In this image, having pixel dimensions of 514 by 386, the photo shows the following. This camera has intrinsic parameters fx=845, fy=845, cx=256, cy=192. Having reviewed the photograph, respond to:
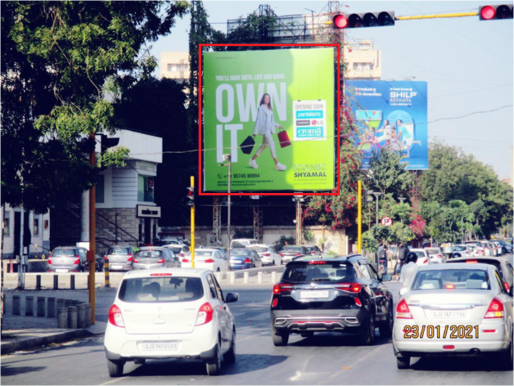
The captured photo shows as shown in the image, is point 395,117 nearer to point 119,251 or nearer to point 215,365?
point 119,251

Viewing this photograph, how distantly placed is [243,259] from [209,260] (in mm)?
8474

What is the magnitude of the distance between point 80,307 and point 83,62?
219 inches

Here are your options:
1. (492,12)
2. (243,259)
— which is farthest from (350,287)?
(243,259)

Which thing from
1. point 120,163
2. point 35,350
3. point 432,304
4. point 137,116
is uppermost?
point 137,116

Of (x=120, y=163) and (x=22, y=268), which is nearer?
(x=120, y=163)

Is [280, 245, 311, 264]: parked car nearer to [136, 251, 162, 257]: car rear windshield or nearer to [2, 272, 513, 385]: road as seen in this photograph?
[136, 251, 162, 257]: car rear windshield

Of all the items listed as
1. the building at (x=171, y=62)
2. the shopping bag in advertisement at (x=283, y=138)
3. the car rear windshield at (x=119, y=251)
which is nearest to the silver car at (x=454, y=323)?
the car rear windshield at (x=119, y=251)

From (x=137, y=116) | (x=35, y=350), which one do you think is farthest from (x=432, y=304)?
(x=137, y=116)

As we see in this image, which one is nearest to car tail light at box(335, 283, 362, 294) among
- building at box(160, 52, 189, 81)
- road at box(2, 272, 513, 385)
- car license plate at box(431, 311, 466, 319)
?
road at box(2, 272, 513, 385)

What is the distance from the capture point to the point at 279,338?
15.2 metres

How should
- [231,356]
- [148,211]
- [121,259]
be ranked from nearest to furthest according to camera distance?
[231,356]
[121,259]
[148,211]

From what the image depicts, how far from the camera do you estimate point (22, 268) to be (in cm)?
3316

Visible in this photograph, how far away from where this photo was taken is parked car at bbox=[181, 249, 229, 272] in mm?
40969

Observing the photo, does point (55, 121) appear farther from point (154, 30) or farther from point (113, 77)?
point (154, 30)
